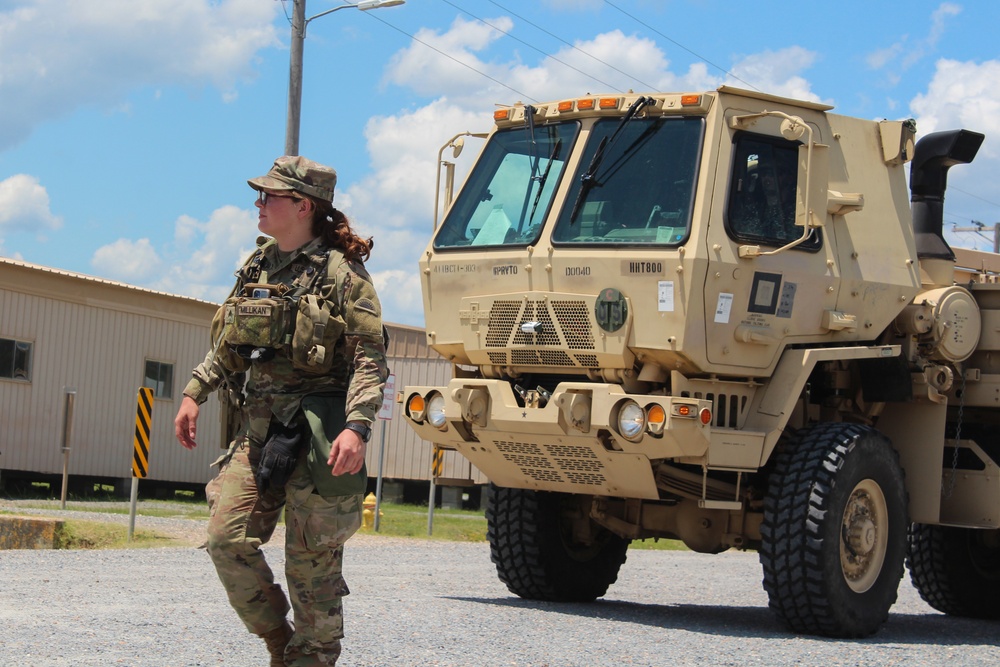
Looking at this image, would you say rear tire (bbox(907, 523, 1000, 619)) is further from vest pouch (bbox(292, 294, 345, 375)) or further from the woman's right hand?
the woman's right hand

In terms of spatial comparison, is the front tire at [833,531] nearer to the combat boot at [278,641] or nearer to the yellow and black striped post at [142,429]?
the combat boot at [278,641]

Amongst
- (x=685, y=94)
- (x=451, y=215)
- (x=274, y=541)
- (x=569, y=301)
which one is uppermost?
(x=685, y=94)

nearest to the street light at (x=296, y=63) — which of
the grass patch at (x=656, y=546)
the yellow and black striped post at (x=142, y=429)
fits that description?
the yellow and black striped post at (x=142, y=429)

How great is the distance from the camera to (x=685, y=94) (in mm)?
9547

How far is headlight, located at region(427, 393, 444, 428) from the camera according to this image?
978 cm

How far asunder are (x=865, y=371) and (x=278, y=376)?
574cm

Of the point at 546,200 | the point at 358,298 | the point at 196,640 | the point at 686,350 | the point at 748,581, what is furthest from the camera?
the point at 748,581

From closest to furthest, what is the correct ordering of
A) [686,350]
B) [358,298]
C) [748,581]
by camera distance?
[358,298], [686,350], [748,581]

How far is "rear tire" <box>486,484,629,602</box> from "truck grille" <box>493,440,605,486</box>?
88 centimetres

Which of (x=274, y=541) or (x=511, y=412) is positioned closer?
(x=511, y=412)

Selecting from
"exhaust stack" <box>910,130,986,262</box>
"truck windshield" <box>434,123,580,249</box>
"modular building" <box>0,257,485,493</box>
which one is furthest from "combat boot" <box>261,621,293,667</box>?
"modular building" <box>0,257,485,493</box>

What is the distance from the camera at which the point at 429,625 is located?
8609mm

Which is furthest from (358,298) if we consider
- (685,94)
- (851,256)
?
(851,256)

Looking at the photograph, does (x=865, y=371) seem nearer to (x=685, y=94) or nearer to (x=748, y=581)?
(x=685, y=94)
